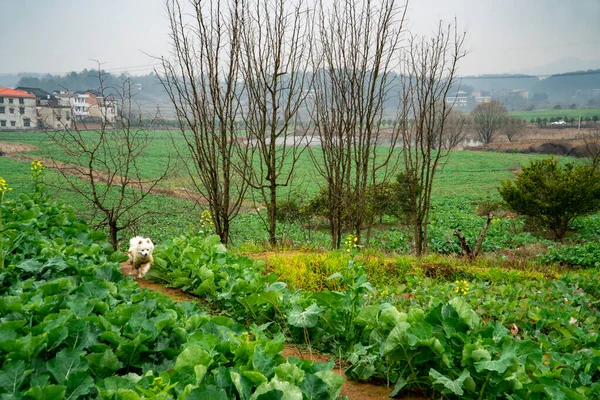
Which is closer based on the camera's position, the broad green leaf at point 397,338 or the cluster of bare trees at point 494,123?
the broad green leaf at point 397,338

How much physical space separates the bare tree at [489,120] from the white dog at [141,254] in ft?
105

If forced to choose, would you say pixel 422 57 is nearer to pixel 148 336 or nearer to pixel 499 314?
pixel 499 314

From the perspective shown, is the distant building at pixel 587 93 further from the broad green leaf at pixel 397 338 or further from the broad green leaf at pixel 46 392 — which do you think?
the broad green leaf at pixel 46 392

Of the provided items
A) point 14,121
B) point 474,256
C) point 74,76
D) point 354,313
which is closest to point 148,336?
point 354,313

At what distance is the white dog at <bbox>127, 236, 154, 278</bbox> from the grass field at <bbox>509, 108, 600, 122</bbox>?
1238 inches

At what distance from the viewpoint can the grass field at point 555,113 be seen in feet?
102

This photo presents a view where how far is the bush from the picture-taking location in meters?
13.0

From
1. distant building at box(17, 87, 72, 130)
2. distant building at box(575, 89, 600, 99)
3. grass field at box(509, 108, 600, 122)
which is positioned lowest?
distant building at box(17, 87, 72, 130)

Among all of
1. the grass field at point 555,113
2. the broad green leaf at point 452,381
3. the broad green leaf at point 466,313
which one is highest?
the grass field at point 555,113

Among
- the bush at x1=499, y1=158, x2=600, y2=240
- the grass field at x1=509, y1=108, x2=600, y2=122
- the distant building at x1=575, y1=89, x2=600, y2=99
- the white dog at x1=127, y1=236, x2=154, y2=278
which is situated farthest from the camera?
the distant building at x1=575, y1=89, x2=600, y2=99

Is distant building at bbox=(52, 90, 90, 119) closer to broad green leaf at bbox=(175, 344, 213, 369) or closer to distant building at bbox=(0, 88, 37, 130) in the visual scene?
distant building at bbox=(0, 88, 37, 130)

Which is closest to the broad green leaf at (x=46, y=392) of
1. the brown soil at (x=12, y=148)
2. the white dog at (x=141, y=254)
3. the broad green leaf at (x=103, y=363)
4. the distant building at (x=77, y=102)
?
the broad green leaf at (x=103, y=363)

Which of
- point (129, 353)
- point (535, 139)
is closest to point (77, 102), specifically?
point (129, 353)

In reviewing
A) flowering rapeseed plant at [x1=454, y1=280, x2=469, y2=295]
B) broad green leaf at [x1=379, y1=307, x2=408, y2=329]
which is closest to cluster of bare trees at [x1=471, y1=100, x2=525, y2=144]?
flowering rapeseed plant at [x1=454, y1=280, x2=469, y2=295]
